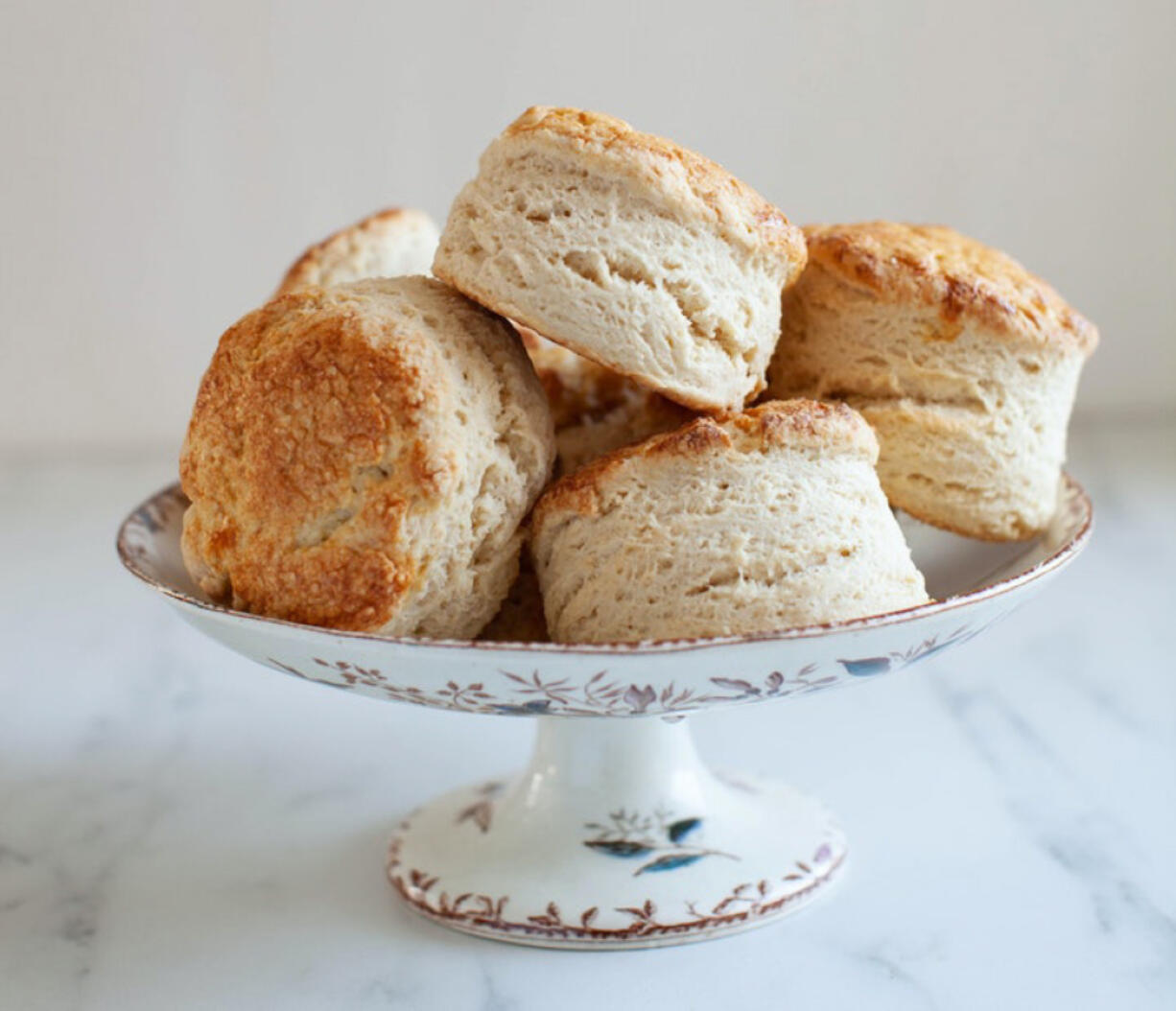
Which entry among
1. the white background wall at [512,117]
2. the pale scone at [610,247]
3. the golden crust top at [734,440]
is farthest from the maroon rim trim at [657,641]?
the white background wall at [512,117]

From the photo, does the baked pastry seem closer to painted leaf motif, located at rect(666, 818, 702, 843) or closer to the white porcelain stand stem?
the white porcelain stand stem

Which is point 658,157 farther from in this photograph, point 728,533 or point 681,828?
point 681,828

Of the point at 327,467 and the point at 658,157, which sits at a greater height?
the point at 658,157

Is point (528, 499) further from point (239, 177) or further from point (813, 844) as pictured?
point (239, 177)

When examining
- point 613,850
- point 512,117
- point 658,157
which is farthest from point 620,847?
point 512,117

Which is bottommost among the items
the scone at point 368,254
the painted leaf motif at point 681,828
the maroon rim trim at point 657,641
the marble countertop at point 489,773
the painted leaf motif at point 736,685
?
the marble countertop at point 489,773

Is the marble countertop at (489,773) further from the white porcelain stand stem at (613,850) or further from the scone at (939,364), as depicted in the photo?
the scone at (939,364)

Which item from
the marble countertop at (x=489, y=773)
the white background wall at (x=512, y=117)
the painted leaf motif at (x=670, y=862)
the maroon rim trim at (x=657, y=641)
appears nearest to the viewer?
the maroon rim trim at (x=657, y=641)

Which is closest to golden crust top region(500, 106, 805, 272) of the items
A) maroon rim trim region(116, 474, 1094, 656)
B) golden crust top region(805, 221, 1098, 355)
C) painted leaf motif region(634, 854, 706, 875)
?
golden crust top region(805, 221, 1098, 355)
